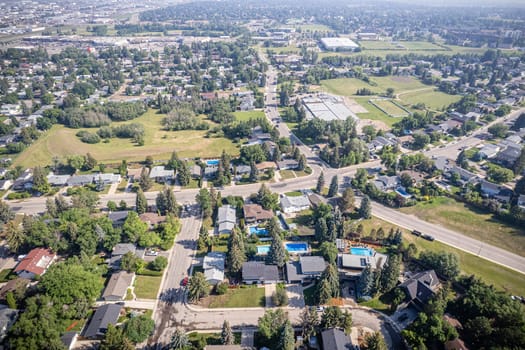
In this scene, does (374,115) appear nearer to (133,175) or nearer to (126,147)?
(133,175)

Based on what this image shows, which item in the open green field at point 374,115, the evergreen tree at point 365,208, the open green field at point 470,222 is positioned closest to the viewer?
the open green field at point 470,222

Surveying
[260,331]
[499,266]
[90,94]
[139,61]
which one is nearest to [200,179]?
[260,331]

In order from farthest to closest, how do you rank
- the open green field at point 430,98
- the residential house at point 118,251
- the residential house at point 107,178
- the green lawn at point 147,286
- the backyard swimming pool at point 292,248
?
the open green field at point 430,98
the residential house at point 107,178
the backyard swimming pool at point 292,248
the residential house at point 118,251
the green lawn at point 147,286

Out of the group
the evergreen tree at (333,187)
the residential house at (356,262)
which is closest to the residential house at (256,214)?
the evergreen tree at (333,187)

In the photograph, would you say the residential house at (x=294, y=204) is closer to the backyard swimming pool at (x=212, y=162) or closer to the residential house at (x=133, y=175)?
the backyard swimming pool at (x=212, y=162)

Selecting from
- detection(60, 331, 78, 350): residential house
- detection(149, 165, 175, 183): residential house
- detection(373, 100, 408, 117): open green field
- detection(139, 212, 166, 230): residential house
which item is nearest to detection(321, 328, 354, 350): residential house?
detection(60, 331, 78, 350): residential house

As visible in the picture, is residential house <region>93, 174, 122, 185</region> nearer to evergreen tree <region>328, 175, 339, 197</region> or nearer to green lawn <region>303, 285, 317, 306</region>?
evergreen tree <region>328, 175, 339, 197</region>

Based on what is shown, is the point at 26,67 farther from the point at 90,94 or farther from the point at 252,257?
the point at 252,257
